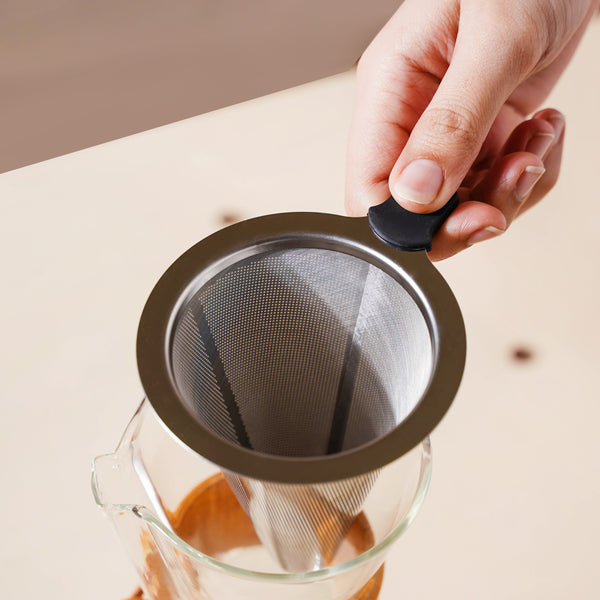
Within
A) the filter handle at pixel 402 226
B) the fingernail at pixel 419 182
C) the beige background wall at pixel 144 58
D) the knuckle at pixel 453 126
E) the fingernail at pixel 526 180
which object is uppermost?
the beige background wall at pixel 144 58

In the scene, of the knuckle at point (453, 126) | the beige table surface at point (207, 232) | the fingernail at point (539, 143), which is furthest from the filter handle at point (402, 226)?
the fingernail at point (539, 143)

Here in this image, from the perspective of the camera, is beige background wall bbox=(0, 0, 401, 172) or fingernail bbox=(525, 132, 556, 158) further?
beige background wall bbox=(0, 0, 401, 172)

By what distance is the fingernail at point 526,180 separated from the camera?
2.83 feet

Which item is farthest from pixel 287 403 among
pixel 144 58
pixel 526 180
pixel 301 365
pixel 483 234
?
pixel 144 58

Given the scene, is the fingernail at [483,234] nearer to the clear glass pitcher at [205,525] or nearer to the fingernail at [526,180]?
the fingernail at [526,180]

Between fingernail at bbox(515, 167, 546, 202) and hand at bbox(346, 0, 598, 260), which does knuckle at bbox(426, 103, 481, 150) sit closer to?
hand at bbox(346, 0, 598, 260)

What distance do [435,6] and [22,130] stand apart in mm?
641

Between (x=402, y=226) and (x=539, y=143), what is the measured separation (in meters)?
0.44

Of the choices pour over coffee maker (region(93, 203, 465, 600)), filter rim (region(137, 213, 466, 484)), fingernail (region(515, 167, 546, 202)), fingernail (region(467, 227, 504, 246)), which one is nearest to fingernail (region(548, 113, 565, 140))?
fingernail (region(515, 167, 546, 202))

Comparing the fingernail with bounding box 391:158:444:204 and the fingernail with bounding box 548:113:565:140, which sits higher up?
the fingernail with bounding box 548:113:565:140

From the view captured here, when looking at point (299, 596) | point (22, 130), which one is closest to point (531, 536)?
point (299, 596)

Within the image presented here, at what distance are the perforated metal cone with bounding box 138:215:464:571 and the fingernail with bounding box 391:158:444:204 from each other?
72 mm

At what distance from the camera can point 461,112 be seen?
73cm

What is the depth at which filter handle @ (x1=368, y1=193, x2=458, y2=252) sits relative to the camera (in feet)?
1.90
